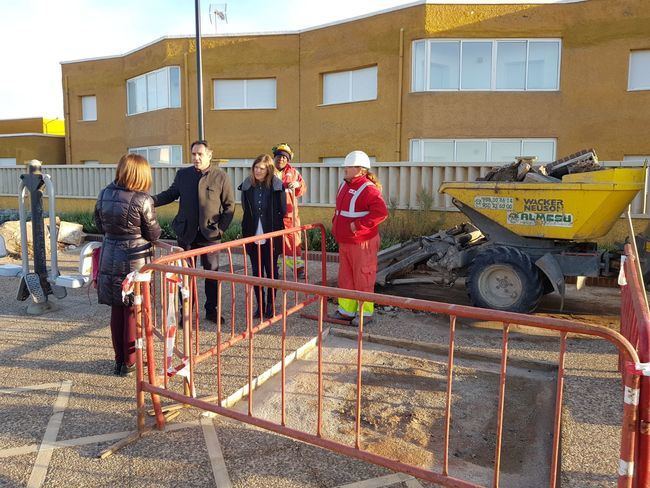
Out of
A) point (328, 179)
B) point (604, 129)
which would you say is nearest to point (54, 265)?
point (328, 179)

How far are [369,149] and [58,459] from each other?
45.1ft

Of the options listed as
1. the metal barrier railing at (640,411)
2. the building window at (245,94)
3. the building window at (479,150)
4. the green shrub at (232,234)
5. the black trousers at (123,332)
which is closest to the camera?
the metal barrier railing at (640,411)

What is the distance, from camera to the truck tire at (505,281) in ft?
19.3

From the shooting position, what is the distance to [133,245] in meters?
4.18

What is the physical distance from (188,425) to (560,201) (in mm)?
4450

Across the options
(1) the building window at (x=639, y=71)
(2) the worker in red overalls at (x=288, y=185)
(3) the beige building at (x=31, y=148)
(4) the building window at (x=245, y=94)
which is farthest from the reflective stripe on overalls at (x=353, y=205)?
(3) the beige building at (x=31, y=148)

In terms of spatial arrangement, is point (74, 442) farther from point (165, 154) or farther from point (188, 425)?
point (165, 154)

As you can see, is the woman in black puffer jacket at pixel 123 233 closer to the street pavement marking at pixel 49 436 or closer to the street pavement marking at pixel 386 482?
the street pavement marking at pixel 49 436

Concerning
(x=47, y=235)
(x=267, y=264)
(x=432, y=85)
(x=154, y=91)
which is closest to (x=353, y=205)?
(x=267, y=264)

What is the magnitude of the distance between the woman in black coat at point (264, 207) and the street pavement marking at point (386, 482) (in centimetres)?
300

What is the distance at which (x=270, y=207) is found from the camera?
5957 millimetres

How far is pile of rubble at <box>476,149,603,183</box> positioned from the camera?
6.05 m

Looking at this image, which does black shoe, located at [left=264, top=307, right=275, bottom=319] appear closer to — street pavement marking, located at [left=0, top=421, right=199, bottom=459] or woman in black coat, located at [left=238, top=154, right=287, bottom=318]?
woman in black coat, located at [left=238, top=154, right=287, bottom=318]

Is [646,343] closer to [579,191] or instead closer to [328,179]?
[579,191]
